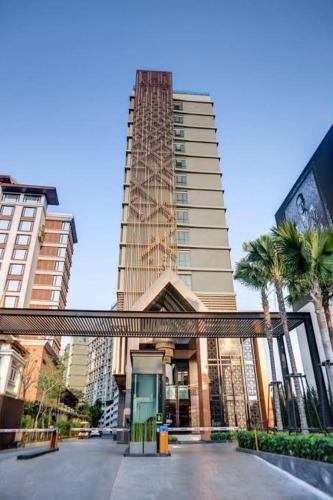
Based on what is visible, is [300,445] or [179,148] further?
[179,148]

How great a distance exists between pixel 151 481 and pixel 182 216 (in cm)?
3878

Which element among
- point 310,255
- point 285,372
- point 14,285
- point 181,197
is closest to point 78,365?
point 14,285

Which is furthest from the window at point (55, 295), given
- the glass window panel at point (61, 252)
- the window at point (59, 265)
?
the glass window panel at point (61, 252)

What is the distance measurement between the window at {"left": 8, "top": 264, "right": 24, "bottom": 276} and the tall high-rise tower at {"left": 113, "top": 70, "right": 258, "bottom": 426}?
24640mm

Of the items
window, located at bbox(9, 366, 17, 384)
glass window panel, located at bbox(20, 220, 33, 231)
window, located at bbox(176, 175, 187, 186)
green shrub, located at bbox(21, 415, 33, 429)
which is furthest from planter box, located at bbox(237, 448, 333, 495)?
glass window panel, located at bbox(20, 220, 33, 231)

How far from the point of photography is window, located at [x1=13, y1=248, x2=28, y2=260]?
57062 millimetres

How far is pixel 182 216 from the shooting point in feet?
148

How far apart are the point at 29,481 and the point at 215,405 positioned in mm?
18601

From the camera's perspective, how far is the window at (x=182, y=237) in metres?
43.3

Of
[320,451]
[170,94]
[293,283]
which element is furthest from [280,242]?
[170,94]

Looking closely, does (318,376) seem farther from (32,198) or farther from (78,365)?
(78,365)

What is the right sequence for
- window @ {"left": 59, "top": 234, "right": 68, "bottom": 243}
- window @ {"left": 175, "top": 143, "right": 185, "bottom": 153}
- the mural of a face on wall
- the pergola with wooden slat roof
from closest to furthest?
the pergola with wooden slat roof → the mural of a face on wall → window @ {"left": 175, "top": 143, "right": 185, "bottom": 153} → window @ {"left": 59, "top": 234, "right": 68, "bottom": 243}

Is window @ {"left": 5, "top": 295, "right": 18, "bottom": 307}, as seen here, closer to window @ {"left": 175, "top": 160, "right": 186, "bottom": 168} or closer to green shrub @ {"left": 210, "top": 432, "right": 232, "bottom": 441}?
window @ {"left": 175, "top": 160, "right": 186, "bottom": 168}

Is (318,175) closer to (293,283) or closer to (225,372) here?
(293,283)
